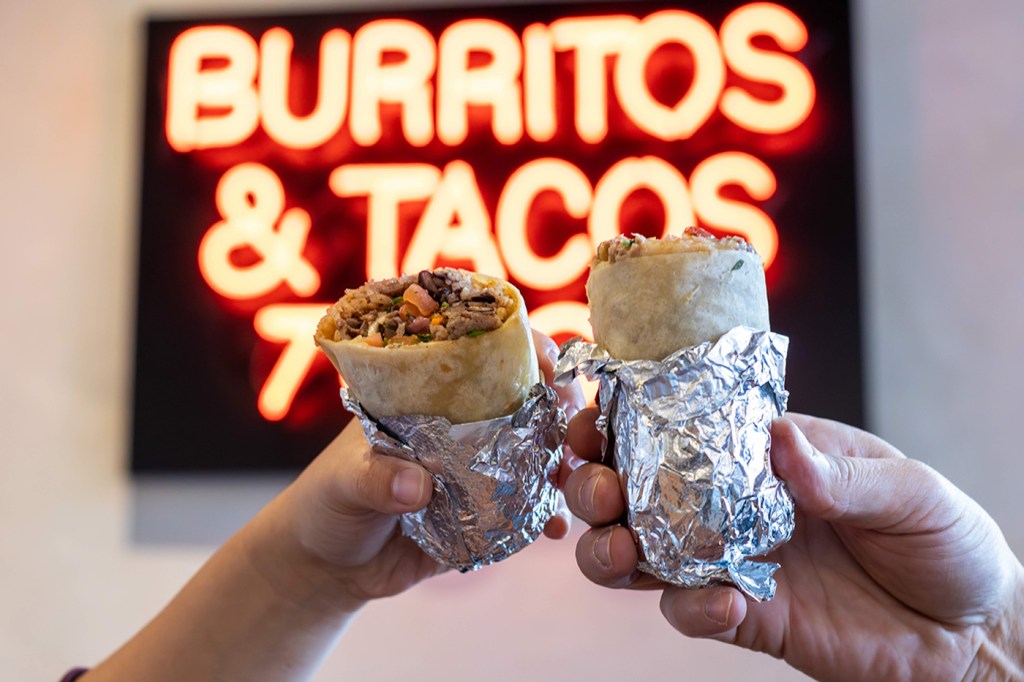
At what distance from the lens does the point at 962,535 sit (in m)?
1.36

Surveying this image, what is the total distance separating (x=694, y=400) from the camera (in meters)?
1.22

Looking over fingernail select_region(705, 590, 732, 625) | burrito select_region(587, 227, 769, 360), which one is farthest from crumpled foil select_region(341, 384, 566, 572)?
fingernail select_region(705, 590, 732, 625)

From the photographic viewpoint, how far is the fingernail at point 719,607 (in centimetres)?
128

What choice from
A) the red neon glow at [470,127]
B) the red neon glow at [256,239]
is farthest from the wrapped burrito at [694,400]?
the red neon glow at [256,239]

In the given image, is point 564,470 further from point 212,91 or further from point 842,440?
point 212,91

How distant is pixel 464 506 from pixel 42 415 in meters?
2.28

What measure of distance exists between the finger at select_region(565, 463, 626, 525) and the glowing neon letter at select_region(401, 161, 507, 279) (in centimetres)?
139

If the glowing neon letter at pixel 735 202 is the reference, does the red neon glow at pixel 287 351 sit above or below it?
below

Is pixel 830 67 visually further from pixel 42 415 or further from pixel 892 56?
pixel 42 415

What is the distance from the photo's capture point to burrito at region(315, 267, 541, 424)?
129 centimetres

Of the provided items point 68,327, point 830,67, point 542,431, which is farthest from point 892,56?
point 68,327

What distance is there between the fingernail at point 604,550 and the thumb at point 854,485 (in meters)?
0.31

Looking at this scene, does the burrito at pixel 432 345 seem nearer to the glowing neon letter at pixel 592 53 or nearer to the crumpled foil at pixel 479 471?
the crumpled foil at pixel 479 471

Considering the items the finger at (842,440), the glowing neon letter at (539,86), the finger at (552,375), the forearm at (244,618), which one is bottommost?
the forearm at (244,618)
